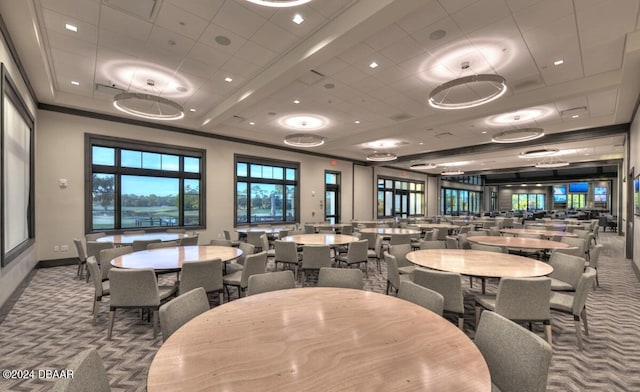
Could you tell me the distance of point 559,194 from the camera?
2861 centimetres

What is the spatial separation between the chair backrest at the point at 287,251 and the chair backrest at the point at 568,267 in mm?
3900

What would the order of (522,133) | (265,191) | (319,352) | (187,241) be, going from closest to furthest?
1. (319,352)
2. (187,241)
3. (522,133)
4. (265,191)

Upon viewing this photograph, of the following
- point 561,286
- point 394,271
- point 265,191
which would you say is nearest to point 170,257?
Result: point 394,271

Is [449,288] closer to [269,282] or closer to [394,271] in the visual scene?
[394,271]

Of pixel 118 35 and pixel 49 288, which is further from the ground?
pixel 118 35

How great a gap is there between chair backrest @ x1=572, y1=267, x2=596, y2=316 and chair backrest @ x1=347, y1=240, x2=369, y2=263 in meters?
3.02

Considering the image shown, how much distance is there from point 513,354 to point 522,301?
152 centimetres

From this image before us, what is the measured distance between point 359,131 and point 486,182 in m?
23.2

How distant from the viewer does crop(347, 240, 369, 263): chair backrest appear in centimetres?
529

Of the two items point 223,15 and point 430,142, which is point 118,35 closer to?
point 223,15

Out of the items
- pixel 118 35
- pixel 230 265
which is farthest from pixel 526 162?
pixel 118 35

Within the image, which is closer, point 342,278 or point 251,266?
point 342,278

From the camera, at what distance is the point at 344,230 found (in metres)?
8.37

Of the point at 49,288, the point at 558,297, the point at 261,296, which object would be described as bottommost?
the point at 49,288
